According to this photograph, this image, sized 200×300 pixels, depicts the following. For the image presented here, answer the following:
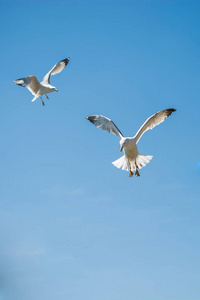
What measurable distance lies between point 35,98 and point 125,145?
21.8ft

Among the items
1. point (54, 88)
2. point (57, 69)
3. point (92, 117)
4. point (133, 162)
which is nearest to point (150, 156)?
point (133, 162)

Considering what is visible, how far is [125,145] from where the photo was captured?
69.5 ft

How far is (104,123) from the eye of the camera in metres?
22.6

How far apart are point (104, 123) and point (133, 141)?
6.20ft

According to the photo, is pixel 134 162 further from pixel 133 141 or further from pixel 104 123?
pixel 104 123

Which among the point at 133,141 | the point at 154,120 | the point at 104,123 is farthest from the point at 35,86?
the point at 133,141

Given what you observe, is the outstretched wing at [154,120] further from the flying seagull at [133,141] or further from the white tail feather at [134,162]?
the white tail feather at [134,162]

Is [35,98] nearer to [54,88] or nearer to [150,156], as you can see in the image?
[54,88]

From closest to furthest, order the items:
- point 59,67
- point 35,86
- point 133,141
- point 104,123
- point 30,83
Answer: point 133,141 → point 104,123 → point 30,83 → point 35,86 → point 59,67

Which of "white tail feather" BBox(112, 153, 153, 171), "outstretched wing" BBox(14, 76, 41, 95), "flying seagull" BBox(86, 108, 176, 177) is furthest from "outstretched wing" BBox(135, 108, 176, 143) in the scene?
"outstretched wing" BBox(14, 76, 41, 95)

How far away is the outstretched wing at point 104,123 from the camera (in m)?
22.4

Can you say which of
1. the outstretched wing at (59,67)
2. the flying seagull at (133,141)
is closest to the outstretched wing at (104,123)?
the flying seagull at (133,141)

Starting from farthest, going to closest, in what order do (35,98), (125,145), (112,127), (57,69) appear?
1. (57,69)
2. (35,98)
3. (112,127)
4. (125,145)

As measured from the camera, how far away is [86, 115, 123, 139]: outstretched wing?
22.4m
